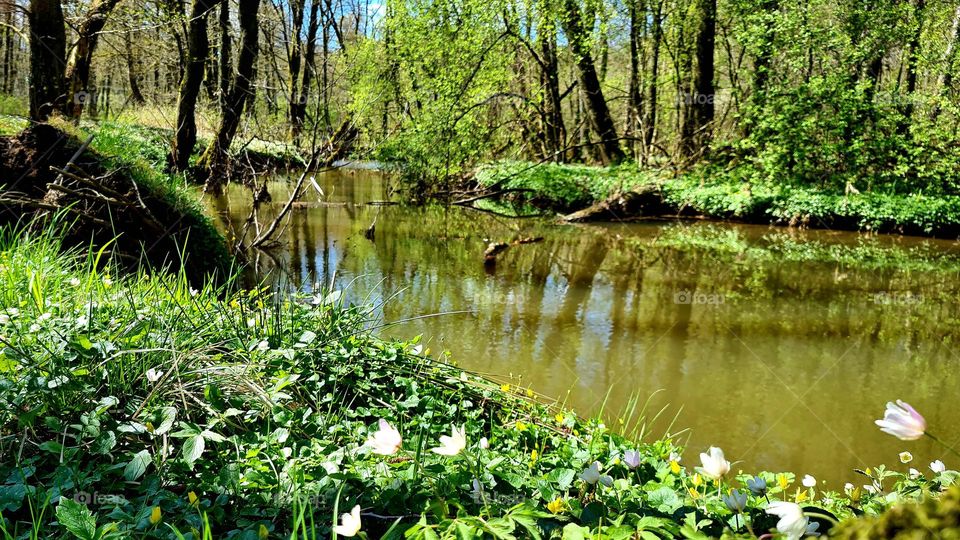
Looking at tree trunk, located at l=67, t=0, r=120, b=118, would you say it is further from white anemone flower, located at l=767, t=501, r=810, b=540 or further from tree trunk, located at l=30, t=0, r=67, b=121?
white anemone flower, located at l=767, t=501, r=810, b=540

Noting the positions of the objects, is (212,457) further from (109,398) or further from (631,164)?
(631,164)

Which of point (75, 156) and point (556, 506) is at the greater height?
point (75, 156)

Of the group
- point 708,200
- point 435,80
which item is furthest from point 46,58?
point 708,200

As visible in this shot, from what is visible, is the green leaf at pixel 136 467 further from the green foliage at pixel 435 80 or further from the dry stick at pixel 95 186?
the green foliage at pixel 435 80

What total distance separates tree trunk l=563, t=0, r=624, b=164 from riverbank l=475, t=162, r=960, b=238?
149 centimetres

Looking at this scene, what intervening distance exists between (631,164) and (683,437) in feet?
47.8

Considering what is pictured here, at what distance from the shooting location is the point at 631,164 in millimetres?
17719

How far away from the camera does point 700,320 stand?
666 cm

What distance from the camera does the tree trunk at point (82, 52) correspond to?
9.92 meters

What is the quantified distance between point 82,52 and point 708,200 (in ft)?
42.7

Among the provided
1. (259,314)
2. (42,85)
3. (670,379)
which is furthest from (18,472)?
(42,85)

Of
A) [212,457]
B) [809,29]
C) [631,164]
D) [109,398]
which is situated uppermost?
[809,29]

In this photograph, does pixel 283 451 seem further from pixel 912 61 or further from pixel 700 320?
pixel 912 61

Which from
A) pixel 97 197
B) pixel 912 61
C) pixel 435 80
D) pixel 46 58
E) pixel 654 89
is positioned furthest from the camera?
pixel 654 89
